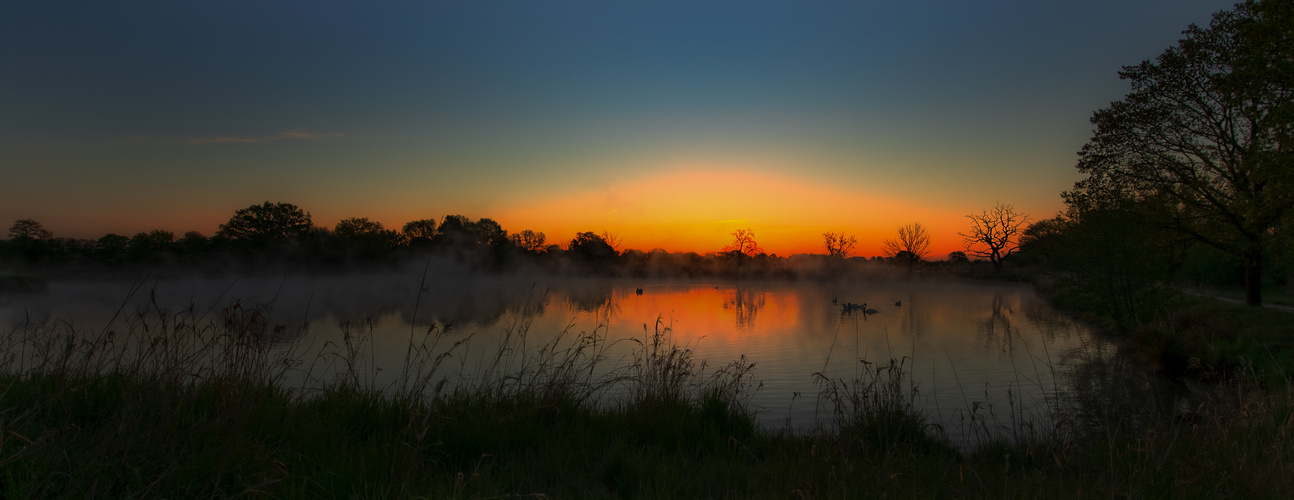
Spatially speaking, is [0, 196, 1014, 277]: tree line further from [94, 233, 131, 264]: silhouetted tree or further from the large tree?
the large tree

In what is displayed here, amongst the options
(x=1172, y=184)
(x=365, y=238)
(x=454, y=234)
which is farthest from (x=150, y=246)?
(x=1172, y=184)

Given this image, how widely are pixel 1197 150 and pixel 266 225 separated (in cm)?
5822

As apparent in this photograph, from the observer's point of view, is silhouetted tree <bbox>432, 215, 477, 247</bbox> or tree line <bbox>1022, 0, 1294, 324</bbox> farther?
silhouetted tree <bbox>432, 215, 477, 247</bbox>

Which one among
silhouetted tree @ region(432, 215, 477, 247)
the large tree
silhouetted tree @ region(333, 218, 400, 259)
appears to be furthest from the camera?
silhouetted tree @ region(432, 215, 477, 247)

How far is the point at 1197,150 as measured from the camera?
18.4 metres

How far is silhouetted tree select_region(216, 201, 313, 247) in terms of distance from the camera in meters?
45.4

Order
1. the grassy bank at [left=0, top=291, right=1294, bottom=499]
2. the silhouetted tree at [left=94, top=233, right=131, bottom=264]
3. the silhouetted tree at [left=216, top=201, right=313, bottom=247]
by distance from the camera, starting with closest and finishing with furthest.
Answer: the grassy bank at [left=0, top=291, right=1294, bottom=499]
the silhouetted tree at [left=94, top=233, right=131, bottom=264]
the silhouetted tree at [left=216, top=201, right=313, bottom=247]

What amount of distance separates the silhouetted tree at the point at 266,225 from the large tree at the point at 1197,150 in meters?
53.6

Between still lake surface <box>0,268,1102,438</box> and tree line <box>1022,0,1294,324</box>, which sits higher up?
tree line <box>1022,0,1294,324</box>

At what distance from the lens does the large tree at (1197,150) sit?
52.3ft

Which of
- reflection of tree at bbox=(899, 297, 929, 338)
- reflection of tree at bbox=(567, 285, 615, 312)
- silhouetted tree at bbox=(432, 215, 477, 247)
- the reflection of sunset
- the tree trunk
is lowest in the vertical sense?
the reflection of sunset

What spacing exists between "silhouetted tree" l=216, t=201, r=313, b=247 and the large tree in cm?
5356

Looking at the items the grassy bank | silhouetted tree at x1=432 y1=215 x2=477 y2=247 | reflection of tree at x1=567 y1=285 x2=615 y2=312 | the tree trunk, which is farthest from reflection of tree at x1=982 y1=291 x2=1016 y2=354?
silhouetted tree at x1=432 y1=215 x2=477 y2=247

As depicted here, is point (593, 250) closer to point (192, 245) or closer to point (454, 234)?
point (454, 234)
